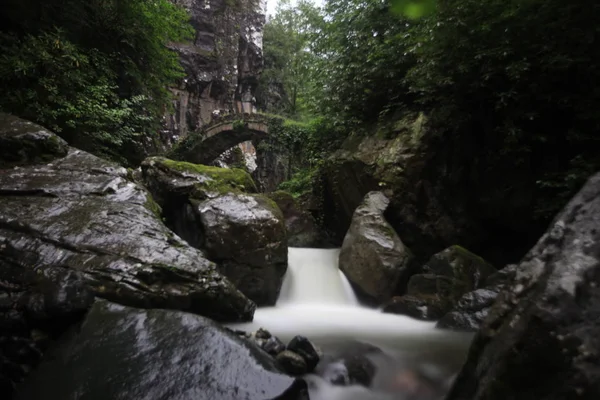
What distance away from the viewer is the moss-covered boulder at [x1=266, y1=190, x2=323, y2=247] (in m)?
10.0

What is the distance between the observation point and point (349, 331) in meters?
4.83

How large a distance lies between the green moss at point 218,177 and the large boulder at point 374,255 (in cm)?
255

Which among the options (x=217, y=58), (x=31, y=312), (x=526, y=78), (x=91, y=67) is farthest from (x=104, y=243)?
(x=217, y=58)

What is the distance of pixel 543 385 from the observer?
→ 5.41 feet

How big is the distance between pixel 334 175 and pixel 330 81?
2790mm

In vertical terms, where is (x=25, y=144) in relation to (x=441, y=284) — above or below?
above

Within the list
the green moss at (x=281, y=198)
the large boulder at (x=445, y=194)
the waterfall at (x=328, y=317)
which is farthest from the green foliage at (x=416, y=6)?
the green moss at (x=281, y=198)

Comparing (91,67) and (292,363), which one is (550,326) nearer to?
(292,363)

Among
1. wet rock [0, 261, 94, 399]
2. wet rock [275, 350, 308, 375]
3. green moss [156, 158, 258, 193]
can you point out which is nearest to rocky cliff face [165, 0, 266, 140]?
green moss [156, 158, 258, 193]

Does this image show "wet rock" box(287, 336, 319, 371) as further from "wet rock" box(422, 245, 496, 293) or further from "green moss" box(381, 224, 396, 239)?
"green moss" box(381, 224, 396, 239)

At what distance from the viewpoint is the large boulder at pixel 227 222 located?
5.81 meters

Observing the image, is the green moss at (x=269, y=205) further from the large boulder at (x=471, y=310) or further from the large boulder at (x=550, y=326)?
the large boulder at (x=550, y=326)

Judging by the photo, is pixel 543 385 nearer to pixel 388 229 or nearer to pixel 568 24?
pixel 388 229

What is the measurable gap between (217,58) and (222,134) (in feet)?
34.5
